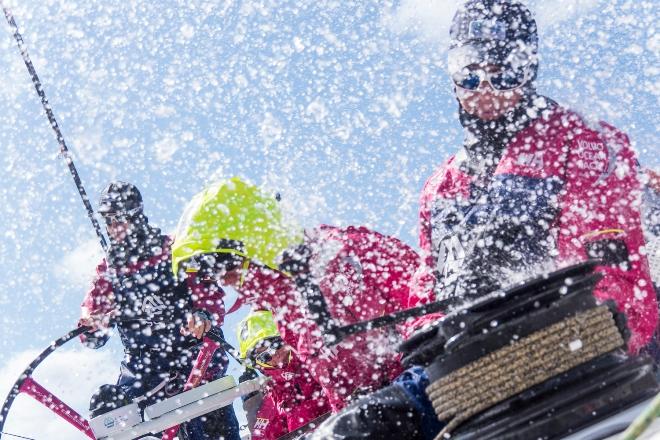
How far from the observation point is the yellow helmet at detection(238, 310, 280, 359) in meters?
6.42

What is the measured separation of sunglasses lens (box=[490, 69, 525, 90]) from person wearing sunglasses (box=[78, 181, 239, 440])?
3.40 metres

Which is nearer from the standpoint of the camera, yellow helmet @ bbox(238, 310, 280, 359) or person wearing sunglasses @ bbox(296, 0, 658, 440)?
person wearing sunglasses @ bbox(296, 0, 658, 440)

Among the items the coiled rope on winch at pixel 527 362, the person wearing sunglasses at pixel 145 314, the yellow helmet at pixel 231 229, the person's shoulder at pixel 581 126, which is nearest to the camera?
the coiled rope on winch at pixel 527 362

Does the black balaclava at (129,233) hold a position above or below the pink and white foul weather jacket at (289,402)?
above

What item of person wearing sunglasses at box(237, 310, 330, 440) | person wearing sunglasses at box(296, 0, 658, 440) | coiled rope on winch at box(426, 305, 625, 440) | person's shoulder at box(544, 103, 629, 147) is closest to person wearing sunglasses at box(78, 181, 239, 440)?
person wearing sunglasses at box(237, 310, 330, 440)

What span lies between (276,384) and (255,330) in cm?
62

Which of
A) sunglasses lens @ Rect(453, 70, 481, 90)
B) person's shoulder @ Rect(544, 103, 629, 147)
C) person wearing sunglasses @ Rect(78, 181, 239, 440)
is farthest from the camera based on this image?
person wearing sunglasses @ Rect(78, 181, 239, 440)

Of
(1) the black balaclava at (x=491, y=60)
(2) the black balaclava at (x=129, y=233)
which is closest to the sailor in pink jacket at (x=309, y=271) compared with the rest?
(1) the black balaclava at (x=491, y=60)

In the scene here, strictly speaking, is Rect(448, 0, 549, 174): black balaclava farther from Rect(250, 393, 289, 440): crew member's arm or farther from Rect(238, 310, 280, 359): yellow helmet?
Rect(250, 393, 289, 440): crew member's arm

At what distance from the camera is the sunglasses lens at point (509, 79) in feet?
10.00

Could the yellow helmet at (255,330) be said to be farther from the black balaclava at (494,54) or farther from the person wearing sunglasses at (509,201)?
the black balaclava at (494,54)

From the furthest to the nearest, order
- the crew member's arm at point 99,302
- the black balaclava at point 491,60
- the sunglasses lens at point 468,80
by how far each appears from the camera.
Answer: the crew member's arm at point 99,302, the sunglasses lens at point 468,80, the black balaclava at point 491,60

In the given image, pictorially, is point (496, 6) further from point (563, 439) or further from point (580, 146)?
point (563, 439)

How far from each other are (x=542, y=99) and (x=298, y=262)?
1334 millimetres
